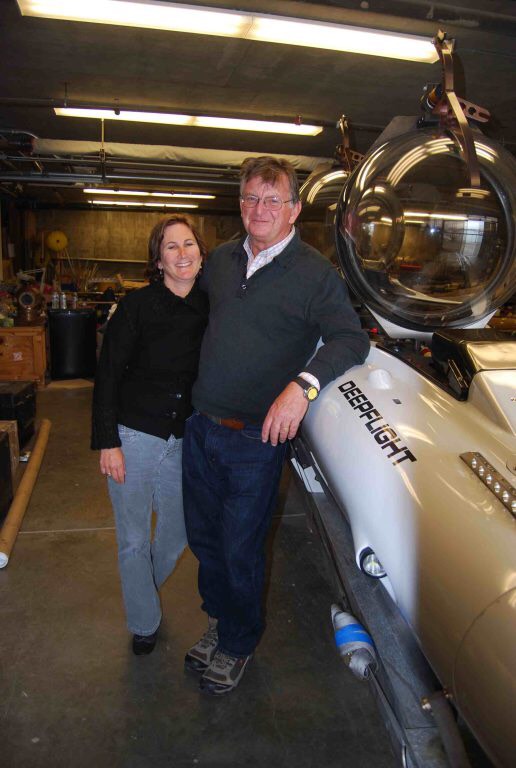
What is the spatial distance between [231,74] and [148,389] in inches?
168

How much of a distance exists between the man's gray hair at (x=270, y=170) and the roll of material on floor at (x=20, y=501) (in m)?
2.16

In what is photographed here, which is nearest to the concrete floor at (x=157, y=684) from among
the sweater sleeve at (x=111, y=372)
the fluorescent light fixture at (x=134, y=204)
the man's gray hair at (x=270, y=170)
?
the sweater sleeve at (x=111, y=372)

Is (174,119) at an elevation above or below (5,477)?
above

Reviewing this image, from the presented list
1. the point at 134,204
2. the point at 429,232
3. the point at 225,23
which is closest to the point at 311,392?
the point at 429,232

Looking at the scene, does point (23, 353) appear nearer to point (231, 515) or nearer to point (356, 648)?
point (231, 515)

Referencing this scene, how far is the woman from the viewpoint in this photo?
1.92m

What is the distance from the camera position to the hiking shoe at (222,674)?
2.02 metres

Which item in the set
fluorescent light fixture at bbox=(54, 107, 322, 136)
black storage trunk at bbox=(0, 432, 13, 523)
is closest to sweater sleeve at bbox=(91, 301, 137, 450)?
black storage trunk at bbox=(0, 432, 13, 523)

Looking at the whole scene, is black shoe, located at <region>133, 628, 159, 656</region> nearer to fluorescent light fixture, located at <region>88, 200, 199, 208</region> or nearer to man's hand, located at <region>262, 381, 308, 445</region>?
man's hand, located at <region>262, 381, 308, 445</region>

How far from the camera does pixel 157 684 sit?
207 centimetres

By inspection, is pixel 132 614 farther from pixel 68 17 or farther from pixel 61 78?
pixel 61 78

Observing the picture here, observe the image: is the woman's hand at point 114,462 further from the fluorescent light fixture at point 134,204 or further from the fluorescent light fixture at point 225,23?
the fluorescent light fixture at point 134,204

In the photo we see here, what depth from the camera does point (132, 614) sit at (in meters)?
2.18

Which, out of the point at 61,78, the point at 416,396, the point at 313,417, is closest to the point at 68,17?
the point at 61,78
